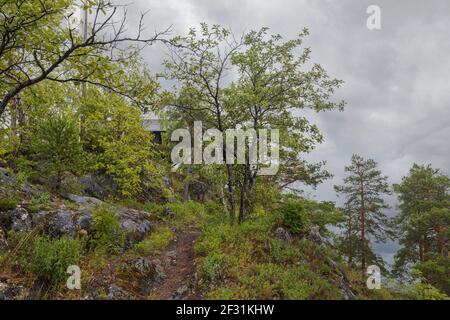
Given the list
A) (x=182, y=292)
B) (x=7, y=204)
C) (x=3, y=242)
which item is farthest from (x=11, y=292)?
(x=182, y=292)

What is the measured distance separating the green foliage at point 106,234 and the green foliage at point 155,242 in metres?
0.85

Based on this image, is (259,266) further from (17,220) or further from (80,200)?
(80,200)

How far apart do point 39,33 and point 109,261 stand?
24.7 feet

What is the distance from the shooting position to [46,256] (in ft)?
26.2

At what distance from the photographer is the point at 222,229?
13.2 metres

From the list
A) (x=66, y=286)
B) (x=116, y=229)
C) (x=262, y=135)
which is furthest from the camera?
(x=262, y=135)

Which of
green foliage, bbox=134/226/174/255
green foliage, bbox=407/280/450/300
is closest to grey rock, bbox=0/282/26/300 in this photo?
green foliage, bbox=134/226/174/255

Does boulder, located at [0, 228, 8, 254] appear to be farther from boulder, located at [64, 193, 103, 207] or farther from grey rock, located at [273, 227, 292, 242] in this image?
grey rock, located at [273, 227, 292, 242]

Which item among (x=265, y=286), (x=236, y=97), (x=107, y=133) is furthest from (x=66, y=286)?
(x=107, y=133)

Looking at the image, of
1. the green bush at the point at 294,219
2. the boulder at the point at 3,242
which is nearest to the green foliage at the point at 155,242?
the boulder at the point at 3,242

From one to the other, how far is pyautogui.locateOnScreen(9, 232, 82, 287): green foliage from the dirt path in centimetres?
290

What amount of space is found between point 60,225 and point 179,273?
15.4 ft

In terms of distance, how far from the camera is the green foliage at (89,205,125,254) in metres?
10.5

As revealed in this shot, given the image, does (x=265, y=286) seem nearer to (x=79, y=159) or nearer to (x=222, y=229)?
(x=222, y=229)
